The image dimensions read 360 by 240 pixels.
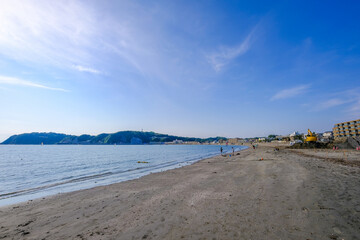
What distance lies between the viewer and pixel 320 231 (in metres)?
5.20

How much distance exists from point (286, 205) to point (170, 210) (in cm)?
535

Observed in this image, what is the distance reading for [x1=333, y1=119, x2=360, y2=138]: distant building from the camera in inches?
2643

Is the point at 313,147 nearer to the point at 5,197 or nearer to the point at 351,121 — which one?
the point at 351,121

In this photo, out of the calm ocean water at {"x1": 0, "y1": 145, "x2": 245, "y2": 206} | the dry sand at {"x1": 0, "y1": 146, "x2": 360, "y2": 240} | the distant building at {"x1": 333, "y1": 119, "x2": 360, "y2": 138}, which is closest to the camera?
the dry sand at {"x1": 0, "y1": 146, "x2": 360, "y2": 240}

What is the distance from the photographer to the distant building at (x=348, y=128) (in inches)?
2643

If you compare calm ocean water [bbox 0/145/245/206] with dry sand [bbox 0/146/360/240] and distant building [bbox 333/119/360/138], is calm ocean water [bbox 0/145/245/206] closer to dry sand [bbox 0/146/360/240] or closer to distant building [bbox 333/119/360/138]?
dry sand [bbox 0/146/360/240]

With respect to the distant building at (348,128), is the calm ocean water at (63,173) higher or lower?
lower

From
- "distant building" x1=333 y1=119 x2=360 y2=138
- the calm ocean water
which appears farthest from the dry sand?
"distant building" x1=333 y1=119 x2=360 y2=138

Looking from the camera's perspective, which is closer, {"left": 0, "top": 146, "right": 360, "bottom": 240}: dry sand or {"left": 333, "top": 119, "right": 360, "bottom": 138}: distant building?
{"left": 0, "top": 146, "right": 360, "bottom": 240}: dry sand

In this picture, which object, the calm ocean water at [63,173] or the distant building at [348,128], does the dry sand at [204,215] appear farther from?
the distant building at [348,128]

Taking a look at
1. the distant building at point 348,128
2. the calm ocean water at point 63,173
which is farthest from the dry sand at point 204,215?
the distant building at point 348,128

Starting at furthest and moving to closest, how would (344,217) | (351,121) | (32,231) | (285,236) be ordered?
(351,121)
(32,231)
(344,217)
(285,236)

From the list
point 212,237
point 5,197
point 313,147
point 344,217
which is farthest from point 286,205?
point 313,147

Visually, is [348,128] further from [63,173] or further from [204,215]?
[63,173]
